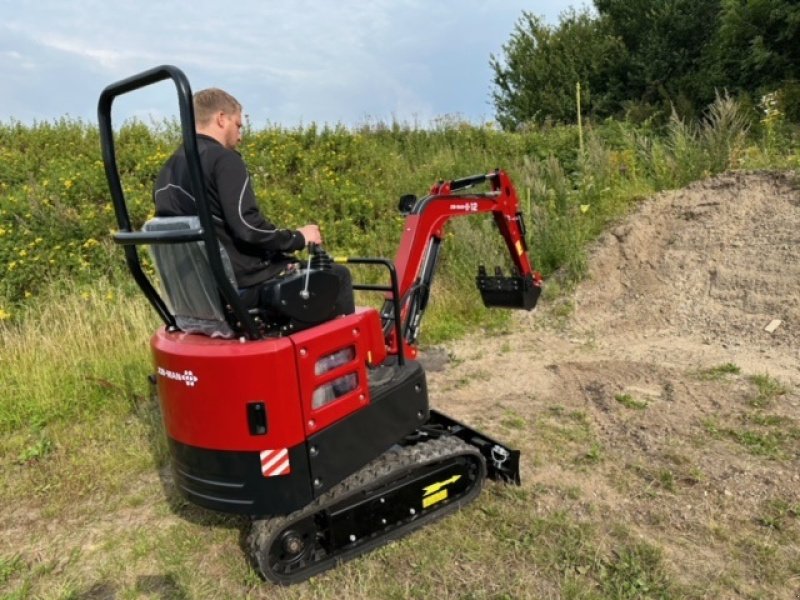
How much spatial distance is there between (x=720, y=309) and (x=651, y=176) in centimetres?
325

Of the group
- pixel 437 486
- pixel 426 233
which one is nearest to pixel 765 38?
Answer: pixel 426 233

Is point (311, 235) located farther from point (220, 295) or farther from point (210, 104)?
point (210, 104)

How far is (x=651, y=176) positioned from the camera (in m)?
9.13

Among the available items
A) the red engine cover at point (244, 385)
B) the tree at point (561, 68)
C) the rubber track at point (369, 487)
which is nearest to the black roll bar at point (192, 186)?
the red engine cover at point (244, 385)

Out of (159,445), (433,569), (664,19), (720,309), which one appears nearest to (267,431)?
(433,569)

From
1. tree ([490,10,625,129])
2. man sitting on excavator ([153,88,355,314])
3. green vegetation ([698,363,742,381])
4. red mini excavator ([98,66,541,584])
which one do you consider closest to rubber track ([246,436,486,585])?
red mini excavator ([98,66,541,584])

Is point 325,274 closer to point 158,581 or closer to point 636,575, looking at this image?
point 158,581

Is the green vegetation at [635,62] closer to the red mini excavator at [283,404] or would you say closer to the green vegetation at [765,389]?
the green vegetation at [765,389]

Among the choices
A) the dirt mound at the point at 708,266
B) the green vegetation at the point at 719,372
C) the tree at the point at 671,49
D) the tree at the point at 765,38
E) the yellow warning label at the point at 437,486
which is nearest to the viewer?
the yellow warning label at the point at 437,486

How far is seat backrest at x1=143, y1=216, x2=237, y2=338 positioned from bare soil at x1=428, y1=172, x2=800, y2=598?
78.0 inches

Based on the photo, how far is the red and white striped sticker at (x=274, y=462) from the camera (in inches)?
109

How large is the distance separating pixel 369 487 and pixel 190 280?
52.4 inches

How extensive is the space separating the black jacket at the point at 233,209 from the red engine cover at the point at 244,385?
39 centimetres

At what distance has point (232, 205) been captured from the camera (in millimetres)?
2730
